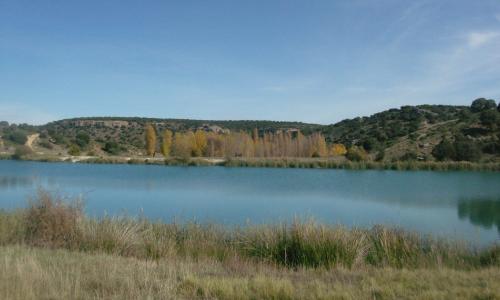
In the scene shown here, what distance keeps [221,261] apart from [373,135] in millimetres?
72836

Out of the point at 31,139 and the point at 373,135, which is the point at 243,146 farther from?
the point at 31,139

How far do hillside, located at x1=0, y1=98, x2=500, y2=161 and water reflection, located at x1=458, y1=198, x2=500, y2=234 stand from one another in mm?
32792

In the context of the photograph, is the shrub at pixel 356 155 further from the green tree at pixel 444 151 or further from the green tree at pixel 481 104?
the green tree at pixel 481 104

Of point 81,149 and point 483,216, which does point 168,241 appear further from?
point 81,149

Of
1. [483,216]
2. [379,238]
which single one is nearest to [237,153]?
[483,216]

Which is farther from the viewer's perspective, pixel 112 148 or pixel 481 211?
pixel 112 148

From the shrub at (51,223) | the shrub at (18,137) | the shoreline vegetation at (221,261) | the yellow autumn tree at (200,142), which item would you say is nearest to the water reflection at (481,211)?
the shoreline vegetation at (221,261)

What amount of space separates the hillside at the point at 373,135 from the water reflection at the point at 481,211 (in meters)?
32.8

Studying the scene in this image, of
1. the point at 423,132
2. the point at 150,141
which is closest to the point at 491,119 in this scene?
the point at 423,132

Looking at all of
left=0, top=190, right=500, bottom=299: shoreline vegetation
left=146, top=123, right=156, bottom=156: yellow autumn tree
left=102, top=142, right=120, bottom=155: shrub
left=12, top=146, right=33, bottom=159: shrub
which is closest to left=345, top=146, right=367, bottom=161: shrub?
left=146, top=123, right=156, bottom=156: yellow autumn tree

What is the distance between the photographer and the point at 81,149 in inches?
3231

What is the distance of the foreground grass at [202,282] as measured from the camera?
18.0 ft

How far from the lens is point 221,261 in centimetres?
878

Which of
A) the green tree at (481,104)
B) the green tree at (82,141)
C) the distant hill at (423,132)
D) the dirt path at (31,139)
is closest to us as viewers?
the distant hill at (423,132)
